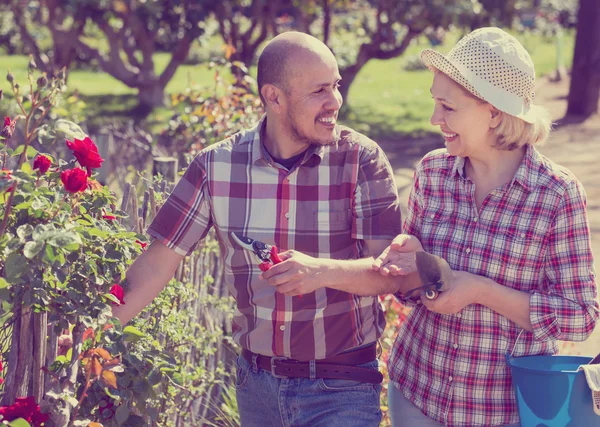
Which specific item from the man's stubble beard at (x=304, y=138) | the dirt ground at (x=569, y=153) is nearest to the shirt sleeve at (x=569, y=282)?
the man's stubble beard at (x=304, y=138)

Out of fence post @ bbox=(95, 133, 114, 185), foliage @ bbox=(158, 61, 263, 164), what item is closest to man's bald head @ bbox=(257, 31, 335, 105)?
foliage @ bbox=(158, 61, 263, 164)

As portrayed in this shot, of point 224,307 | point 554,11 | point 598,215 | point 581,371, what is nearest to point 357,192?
point 581,371

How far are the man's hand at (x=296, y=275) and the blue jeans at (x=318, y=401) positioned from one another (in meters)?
0.39

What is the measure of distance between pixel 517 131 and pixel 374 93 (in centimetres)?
1659

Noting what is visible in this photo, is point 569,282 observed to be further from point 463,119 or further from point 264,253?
point 264,253

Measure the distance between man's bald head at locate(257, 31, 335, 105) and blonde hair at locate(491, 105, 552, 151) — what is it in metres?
0.55

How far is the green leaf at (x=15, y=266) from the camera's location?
6.33 ft

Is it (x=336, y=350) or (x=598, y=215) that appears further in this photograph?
(x=598, y=215)

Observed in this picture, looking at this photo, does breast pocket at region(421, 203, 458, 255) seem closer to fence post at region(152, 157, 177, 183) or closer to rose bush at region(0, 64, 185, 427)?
rose bush at region(0, 64, 185, 427)

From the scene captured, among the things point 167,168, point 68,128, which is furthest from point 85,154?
point 167,168

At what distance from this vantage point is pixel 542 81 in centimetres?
1867

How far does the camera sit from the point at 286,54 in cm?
271

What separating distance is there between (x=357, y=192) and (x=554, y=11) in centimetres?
2130

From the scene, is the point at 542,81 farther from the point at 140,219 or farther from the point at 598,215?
the point at 140,219
